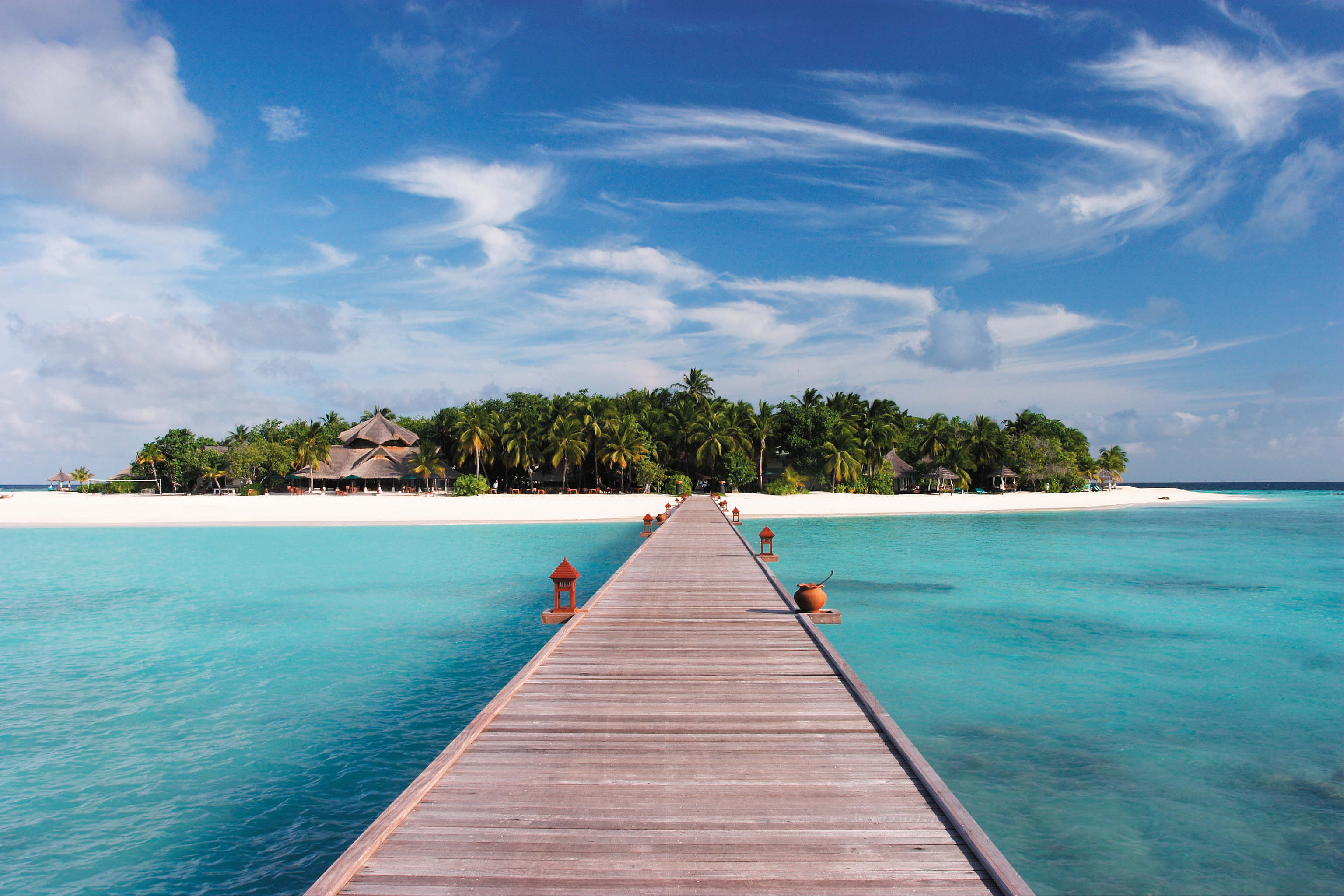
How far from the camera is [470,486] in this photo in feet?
148

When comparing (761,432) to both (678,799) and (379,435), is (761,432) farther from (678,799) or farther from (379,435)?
(678,799)

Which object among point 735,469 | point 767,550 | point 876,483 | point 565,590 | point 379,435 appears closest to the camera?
point 565,590

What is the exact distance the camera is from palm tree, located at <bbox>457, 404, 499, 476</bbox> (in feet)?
160

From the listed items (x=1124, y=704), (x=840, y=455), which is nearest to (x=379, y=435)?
(x=840, y=455)

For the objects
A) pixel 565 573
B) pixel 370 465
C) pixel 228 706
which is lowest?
pixel 228 706

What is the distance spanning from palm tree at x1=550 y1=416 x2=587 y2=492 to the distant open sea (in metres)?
27.9

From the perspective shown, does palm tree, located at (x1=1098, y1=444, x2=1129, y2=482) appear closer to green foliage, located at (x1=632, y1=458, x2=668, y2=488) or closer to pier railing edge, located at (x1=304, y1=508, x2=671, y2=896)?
green foliage, located at (x1=632, y1=458, x2=668, y2=488)

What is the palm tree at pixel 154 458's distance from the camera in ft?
187

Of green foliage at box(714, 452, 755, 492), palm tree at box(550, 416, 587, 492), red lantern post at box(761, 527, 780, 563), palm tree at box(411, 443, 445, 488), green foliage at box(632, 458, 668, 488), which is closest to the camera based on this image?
red lantern post at box(761, 527, 780, 563)

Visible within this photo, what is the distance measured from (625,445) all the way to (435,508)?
1457 centimetres

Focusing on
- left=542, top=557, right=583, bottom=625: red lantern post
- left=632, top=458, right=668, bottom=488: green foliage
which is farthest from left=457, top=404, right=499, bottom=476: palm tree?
left=542, top=557, right=583, bottom=625: red lantern post

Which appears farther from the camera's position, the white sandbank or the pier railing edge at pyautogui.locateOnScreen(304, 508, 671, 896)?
the white sandbank

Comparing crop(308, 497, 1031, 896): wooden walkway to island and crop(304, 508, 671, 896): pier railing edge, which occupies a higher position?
crop(304, 508, 671, 896): pier railing edge

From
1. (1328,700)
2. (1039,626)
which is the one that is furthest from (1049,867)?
(1039,626)
